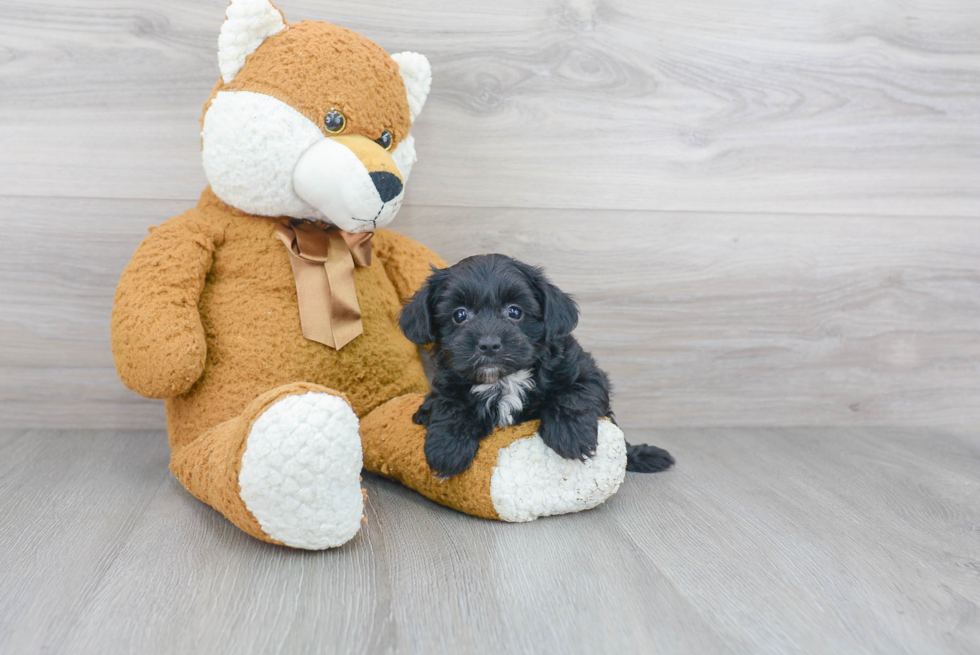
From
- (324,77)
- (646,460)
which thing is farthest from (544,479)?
(324,77)

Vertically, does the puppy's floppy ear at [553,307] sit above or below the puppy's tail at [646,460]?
above

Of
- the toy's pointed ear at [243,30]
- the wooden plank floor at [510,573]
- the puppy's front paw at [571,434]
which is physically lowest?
the wooden plank floor at [510,573]

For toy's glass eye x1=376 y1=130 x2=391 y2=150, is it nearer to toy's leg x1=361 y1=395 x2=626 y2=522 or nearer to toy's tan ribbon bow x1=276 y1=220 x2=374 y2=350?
toy's tan ribbon bow x1=276 y1=220 x2=374 y2=350

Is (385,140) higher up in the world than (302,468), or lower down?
higher up

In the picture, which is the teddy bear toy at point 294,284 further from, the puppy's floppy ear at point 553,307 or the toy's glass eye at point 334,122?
the puppy's floppy ear at point 553,307

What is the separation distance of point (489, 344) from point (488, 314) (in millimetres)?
93

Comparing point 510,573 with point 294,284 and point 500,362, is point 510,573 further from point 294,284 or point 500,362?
point 294,284

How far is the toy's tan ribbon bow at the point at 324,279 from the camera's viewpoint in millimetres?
1397

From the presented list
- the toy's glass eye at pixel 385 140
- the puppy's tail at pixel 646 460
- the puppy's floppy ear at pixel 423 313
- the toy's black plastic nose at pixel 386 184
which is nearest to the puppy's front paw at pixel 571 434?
the puppy's floppy ear at pixel 423 313

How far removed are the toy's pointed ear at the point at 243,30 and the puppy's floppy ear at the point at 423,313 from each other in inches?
21.7

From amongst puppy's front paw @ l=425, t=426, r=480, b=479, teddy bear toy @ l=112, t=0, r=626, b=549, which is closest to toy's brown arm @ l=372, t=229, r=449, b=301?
teddy bear toy @ l=112, t=0, r=626, b=549

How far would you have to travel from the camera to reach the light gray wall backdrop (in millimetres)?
1677

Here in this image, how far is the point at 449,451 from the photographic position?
1.25 meters

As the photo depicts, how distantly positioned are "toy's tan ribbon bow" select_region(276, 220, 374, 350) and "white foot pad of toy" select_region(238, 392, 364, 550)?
14.6 inches
